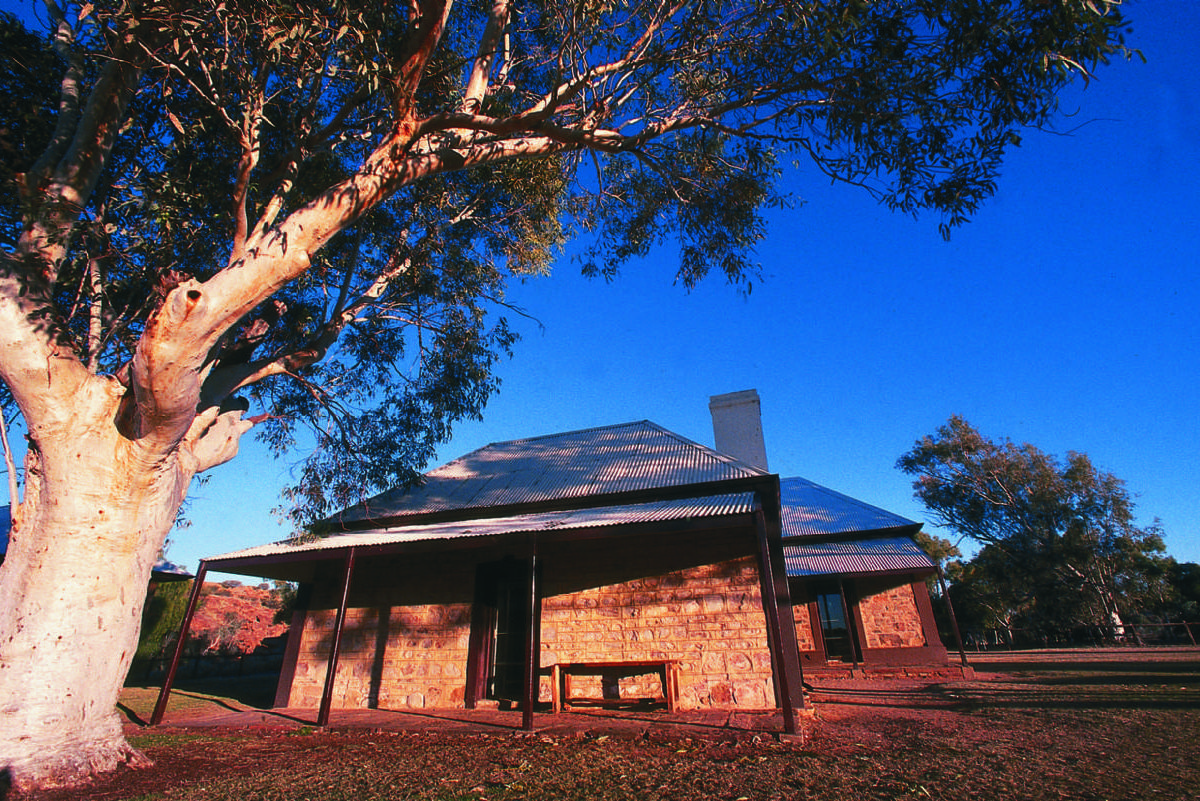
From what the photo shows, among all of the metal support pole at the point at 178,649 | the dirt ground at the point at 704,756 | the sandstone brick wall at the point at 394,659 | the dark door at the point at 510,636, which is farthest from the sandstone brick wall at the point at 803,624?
the metal support pole at the point at 178,649

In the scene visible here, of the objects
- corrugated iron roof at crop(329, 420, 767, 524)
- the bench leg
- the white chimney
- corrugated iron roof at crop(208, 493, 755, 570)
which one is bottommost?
the bench leg

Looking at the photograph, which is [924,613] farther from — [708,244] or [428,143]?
[428,143]

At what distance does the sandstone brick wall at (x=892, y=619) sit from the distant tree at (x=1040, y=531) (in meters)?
17.8

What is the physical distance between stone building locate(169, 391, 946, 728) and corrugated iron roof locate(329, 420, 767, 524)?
6 centimetres

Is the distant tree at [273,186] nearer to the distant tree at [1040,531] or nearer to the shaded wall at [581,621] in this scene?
the shaded wall at [581,621]

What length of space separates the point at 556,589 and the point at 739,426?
6671 millimetres

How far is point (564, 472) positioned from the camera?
10.8 meters

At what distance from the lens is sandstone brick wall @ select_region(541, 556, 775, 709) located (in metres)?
7.12

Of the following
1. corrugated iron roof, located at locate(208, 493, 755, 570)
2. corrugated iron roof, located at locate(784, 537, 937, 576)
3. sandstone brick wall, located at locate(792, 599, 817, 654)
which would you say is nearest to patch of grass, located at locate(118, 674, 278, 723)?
corrugated iron roof, located at locate(208, 493, 755, 570)

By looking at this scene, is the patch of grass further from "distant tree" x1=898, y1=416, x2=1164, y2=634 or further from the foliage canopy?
"distant tree" x1=898, y1=416, x2=1164, y2=634

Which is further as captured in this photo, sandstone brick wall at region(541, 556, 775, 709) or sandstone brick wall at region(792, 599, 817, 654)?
sandstone brick wall at region(792, 599, 817, 654)

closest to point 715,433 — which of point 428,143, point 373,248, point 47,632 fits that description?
point 373,248

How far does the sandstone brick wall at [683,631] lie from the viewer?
712 cm

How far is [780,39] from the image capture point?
21.5 ft
